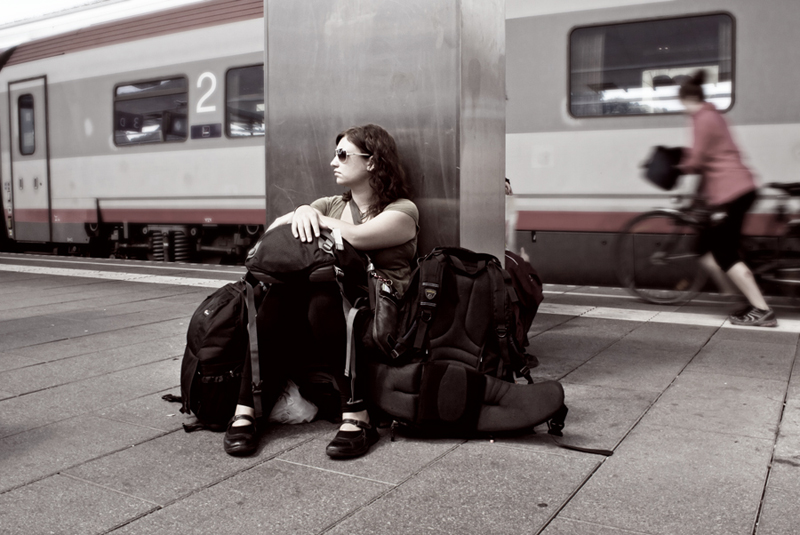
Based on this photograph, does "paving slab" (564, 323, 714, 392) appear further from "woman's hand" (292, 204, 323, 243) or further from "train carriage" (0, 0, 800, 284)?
"train carriage" (0, 0, 800, 284)

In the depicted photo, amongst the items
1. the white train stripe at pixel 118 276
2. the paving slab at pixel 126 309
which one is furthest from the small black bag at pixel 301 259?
the white train stripe at pixel 118 276

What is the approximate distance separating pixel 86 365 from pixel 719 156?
436cm

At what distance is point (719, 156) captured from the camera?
5.60 metres

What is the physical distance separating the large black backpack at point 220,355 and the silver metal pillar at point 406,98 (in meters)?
0.97

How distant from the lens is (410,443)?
300 cm

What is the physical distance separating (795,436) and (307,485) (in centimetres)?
184

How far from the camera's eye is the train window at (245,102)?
8852 mm

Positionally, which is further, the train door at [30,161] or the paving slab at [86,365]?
the train door at [30,161]

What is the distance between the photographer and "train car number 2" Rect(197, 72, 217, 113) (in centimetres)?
921

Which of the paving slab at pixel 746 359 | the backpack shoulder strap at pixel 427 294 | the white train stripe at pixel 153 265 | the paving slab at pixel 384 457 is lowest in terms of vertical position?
the paving slab at pixel 384 457

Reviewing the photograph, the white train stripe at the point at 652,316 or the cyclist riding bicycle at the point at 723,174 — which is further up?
the cyclist riding bicycle at the point at 723,174

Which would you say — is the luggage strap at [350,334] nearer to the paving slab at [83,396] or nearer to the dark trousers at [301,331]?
the dark trousers at [301,331]

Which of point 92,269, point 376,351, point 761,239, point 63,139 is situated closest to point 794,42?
point 761,239

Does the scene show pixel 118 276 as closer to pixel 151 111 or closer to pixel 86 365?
pixel 151 111
